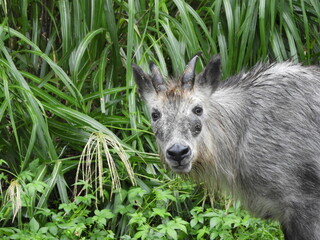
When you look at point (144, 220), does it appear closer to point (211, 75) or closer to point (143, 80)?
point (143, 80)

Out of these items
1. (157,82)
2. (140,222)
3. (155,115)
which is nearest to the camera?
(155,115)

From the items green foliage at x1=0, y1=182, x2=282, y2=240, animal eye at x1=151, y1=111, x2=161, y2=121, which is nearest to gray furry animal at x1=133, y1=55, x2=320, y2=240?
animal eye at x1=151, y1=111, x2=161, y2=121

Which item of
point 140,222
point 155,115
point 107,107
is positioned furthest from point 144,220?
point 107,107

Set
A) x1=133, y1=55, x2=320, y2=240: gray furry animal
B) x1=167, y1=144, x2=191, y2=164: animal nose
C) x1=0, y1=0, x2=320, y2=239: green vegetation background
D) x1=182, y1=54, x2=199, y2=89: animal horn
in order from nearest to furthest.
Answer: x1=167, y1=144, x2=191, y2=164: animal nose
x1=133, y1=55, x2=320, y2=240: gray furry animal
x1=182, y1=54, x2=199, y2=89: animal horn
x1=0, y1=0, x2=320, y2=239: green vegetation background

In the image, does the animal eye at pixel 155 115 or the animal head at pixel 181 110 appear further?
the animal eye at pixel 155 115

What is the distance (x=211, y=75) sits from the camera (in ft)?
15.1

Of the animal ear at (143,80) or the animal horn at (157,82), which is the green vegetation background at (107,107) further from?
the animal horn at (157,82)

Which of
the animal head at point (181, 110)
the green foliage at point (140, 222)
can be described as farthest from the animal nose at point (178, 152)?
the green foliage at point (140, 222)

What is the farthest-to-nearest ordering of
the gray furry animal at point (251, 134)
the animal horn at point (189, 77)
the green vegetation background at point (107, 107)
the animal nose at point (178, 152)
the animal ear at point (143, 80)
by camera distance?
the green vegetation background at point (107, 107) → the animal ear at point (143, 80) → the animal horn at point (189, 77) → the gray furry animal at point (251, 134) → the animal nose at point (178, 152)

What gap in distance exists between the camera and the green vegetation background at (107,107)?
5.02m

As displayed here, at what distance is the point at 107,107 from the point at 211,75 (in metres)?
1.41

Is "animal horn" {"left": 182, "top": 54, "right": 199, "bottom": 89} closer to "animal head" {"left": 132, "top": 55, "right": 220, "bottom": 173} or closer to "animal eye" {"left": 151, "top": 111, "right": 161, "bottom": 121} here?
"animal head" {"left": 132, "top": 55, "right": 220, "bottom": 173}

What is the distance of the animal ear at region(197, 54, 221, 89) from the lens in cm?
458

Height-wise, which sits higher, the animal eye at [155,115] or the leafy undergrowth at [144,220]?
the animal eye at [155,115]
